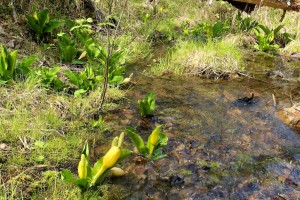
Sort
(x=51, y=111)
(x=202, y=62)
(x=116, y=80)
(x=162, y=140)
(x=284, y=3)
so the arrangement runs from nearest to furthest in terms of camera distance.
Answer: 1. (x=162, y=140)
2. (x=51, y=111)
3. (x=116, y=80)
4. (x=202, y=62)
5. (x=284, y=3)

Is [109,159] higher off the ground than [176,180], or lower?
higher

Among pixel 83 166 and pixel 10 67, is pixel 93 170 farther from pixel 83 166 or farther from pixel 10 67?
pixel 10 67

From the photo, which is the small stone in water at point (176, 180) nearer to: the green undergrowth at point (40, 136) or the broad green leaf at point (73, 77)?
the green undergrowth at point (40, 136)

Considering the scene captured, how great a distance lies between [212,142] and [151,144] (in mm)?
725

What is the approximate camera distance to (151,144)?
2508mm

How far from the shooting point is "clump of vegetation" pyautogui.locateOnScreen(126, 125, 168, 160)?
2.48 m

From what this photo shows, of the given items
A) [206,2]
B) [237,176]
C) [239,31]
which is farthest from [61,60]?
[206,2]

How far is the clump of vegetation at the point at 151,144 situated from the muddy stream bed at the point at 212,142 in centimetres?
7

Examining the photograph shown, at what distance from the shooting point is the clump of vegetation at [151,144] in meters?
2.48

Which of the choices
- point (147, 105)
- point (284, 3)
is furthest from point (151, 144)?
point (284, 3)

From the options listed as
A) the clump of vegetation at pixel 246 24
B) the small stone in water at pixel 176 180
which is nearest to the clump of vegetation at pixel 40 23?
the small stone in water at pixel 176 180

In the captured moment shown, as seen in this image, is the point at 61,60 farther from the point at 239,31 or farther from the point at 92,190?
the point at 239,31

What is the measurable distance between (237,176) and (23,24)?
396 centimetres

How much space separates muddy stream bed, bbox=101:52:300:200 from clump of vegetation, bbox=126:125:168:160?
7cm
